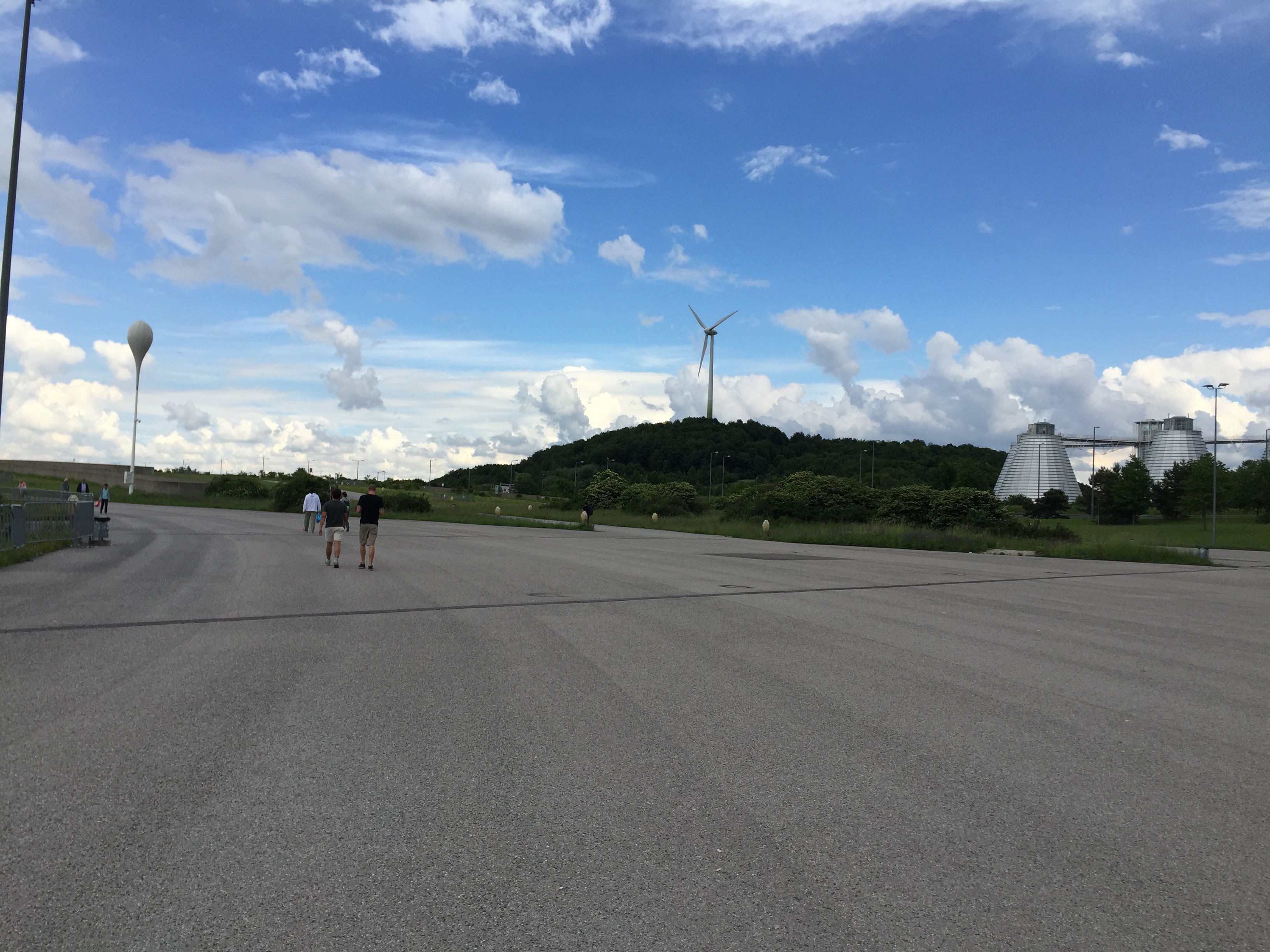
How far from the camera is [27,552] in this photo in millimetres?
20406

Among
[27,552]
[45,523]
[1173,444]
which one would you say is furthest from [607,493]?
[1173,444]

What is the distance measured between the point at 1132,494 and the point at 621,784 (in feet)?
302

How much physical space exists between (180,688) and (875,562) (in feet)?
74.4

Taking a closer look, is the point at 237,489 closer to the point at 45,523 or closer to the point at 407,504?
the point at 407,504

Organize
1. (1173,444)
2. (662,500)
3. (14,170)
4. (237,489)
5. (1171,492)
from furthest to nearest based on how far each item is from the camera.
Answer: (1173,444) < (1171,492) < (662,500) < (237,489) < (14,170)

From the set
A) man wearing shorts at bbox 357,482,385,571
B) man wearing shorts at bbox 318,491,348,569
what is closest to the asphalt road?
man wearing shorts at bbox 357,482,385,571

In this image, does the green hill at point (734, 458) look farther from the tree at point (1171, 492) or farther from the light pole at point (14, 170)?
the light pole at point (14, 170)

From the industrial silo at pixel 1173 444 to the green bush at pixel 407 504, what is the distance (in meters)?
126

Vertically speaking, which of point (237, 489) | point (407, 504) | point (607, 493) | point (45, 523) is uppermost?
point (607, 493)

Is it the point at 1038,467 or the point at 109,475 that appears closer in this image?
the point at 109,475

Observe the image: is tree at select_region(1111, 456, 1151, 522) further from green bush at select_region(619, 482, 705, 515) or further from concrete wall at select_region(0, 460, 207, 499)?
concrete wall at select_region(0, 460, 207, 499)

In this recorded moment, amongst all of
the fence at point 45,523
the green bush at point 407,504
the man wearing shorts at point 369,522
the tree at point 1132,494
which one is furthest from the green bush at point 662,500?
the man wearing shorts at point 369,522

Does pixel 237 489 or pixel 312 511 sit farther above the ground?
pixel 237 489

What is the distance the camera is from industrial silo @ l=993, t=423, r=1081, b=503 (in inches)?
6068
